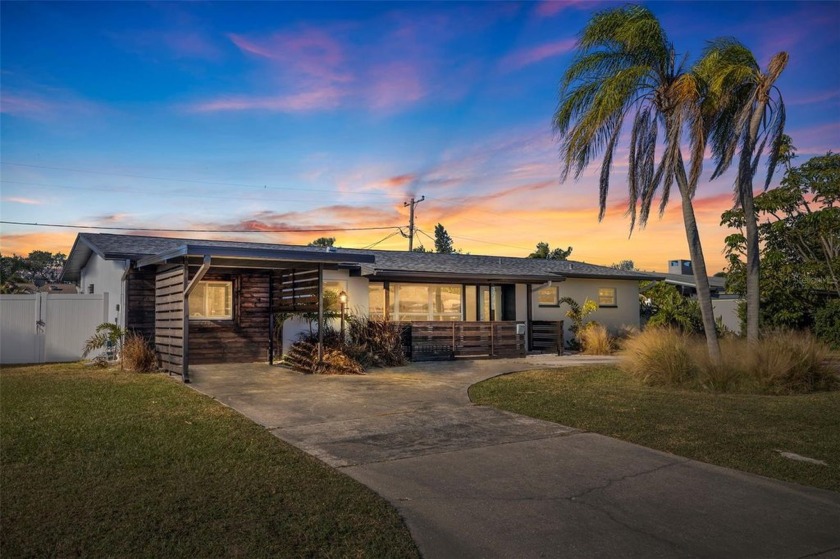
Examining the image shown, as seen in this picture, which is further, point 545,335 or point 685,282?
point 685,282

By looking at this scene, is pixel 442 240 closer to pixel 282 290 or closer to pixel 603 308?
pixel 603 308

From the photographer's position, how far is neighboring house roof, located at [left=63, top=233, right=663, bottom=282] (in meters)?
13.9

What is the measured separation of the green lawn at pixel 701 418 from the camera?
5.90 metres

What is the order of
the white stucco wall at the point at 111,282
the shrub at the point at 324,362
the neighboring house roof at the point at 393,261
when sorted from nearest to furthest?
the shrub at the point at 324,362 < the neighboring house roof at the point at 393,261 < the white stucco wall at the point at 111,282

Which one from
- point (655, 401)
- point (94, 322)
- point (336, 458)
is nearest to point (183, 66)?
point (94, 322)

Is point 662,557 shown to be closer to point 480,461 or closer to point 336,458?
point 480,461

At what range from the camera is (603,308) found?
71.2 feet

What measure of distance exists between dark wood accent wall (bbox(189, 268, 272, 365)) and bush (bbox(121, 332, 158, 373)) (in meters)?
1.73

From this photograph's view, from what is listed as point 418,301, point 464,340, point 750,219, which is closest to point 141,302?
point 418,301

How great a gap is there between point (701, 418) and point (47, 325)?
49.7ft

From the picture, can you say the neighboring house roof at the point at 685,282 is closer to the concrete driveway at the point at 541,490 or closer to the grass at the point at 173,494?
the concrete driveway at the point at 541,490

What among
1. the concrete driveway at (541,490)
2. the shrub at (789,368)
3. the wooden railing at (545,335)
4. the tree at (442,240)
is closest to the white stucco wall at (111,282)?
the concrete driveway at (541,490)

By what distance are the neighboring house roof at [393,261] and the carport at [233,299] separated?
0.38 m

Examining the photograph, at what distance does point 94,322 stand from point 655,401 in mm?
13810
